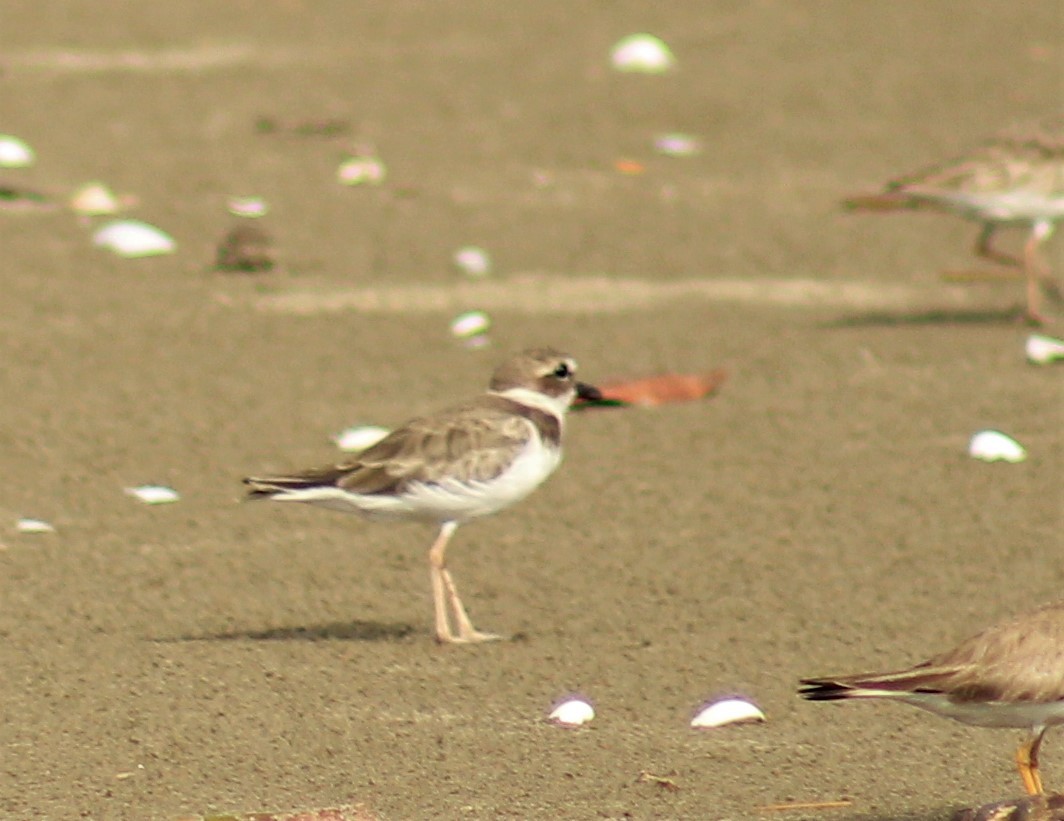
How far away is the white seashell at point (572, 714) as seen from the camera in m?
4.80

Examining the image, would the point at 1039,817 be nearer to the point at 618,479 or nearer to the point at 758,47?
the point at 618,479

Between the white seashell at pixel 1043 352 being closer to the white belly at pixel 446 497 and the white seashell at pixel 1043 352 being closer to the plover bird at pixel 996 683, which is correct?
the white belly at pixel 446 497

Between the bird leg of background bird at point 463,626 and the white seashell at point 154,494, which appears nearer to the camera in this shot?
the bird leg of background bird at point 463,626

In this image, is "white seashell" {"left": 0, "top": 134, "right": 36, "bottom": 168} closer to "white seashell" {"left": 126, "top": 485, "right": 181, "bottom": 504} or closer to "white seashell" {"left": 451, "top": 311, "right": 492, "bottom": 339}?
"white seashell" {"left": 451, "top": 311, "right": 492, "bottom": 339}

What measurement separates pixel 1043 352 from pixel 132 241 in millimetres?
3896

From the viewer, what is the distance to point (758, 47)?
12.6 meters

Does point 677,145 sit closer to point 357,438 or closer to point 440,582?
point 357,438

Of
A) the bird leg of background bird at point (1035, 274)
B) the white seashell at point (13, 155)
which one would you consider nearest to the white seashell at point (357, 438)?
the bird leg of background bird at point (1035, 274)

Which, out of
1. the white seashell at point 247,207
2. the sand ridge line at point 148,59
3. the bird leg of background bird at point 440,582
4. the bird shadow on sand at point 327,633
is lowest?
the bird shadow on sand at point 327,633

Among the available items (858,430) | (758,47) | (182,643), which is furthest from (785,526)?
(758,47)

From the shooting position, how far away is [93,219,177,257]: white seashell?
8914 mm

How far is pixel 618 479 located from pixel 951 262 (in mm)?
3551

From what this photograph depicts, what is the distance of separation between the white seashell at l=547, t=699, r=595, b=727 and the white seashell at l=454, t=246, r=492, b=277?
14.7ft

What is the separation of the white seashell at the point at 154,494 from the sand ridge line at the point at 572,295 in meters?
2.07
